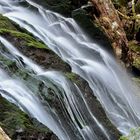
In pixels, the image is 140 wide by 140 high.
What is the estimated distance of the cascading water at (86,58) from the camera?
10.8 metres

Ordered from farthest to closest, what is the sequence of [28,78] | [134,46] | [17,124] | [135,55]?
[134,46]
[135,55]
[28,78]
[17,124]

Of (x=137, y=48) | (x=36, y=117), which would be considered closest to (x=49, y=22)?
(x=137, y=48)

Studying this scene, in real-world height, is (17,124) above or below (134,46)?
above

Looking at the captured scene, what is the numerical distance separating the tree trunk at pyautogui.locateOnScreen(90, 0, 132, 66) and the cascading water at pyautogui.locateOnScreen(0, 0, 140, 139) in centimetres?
51

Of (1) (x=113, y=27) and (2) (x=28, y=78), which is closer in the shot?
(2) (x=28, y=78)

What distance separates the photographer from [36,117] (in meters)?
7.86

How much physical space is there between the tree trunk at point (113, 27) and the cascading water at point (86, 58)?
51 cm

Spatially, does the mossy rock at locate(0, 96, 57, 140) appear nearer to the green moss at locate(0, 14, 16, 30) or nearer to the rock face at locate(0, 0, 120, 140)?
the rock face at locate(0, 0, 120, 140)

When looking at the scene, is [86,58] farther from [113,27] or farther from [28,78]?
[28,78]

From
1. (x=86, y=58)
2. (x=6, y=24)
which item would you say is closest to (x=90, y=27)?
(x=86, y=58)

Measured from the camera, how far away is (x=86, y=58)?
1274 centimetres

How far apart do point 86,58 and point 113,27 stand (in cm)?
189

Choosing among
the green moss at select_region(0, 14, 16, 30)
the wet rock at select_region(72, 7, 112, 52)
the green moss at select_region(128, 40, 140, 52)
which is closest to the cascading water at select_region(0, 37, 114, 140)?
the green moss at select_region(0, 14, 16, 30)

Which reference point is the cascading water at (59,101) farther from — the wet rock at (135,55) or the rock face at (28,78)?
the wet rock at (135,55)
